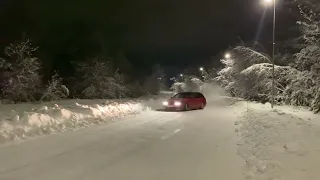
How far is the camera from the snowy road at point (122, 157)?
6.75 meters

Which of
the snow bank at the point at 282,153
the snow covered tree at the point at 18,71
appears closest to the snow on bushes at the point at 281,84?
the snow bank at the point at 282,153

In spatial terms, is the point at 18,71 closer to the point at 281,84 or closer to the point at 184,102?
the point at 184,102

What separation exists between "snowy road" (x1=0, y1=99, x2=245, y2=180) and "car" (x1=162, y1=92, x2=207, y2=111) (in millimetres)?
12156

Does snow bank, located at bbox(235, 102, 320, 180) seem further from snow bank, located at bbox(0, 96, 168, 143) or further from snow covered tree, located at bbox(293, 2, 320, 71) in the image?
snow covered tree, located at bbox(293, 2, 320, 71)

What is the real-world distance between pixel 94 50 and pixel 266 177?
49503 millimetres

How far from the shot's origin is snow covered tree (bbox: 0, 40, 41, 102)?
112 ft

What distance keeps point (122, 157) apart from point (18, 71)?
29.7 m

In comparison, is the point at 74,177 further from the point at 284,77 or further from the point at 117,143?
the point at 284,77

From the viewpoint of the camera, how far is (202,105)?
28.1 metres

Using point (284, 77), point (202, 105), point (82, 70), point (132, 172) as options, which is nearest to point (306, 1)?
point (284, 77)

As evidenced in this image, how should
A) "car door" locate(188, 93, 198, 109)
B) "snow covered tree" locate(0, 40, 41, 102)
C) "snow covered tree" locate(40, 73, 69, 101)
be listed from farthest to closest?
"snow covered tree" locate(40, 73, 69, 101)
"snow covered tree" locate(0, 40, 41, 102)
"car door" locate(188, 93, 198, 109)

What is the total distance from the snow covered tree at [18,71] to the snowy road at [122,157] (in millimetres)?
24599

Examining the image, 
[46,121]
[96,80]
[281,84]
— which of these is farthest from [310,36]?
[96,80]

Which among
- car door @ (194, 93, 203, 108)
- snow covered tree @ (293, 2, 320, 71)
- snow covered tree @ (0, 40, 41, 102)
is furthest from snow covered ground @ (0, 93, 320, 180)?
snow covered tree @ (0, 40, 41, 102)
